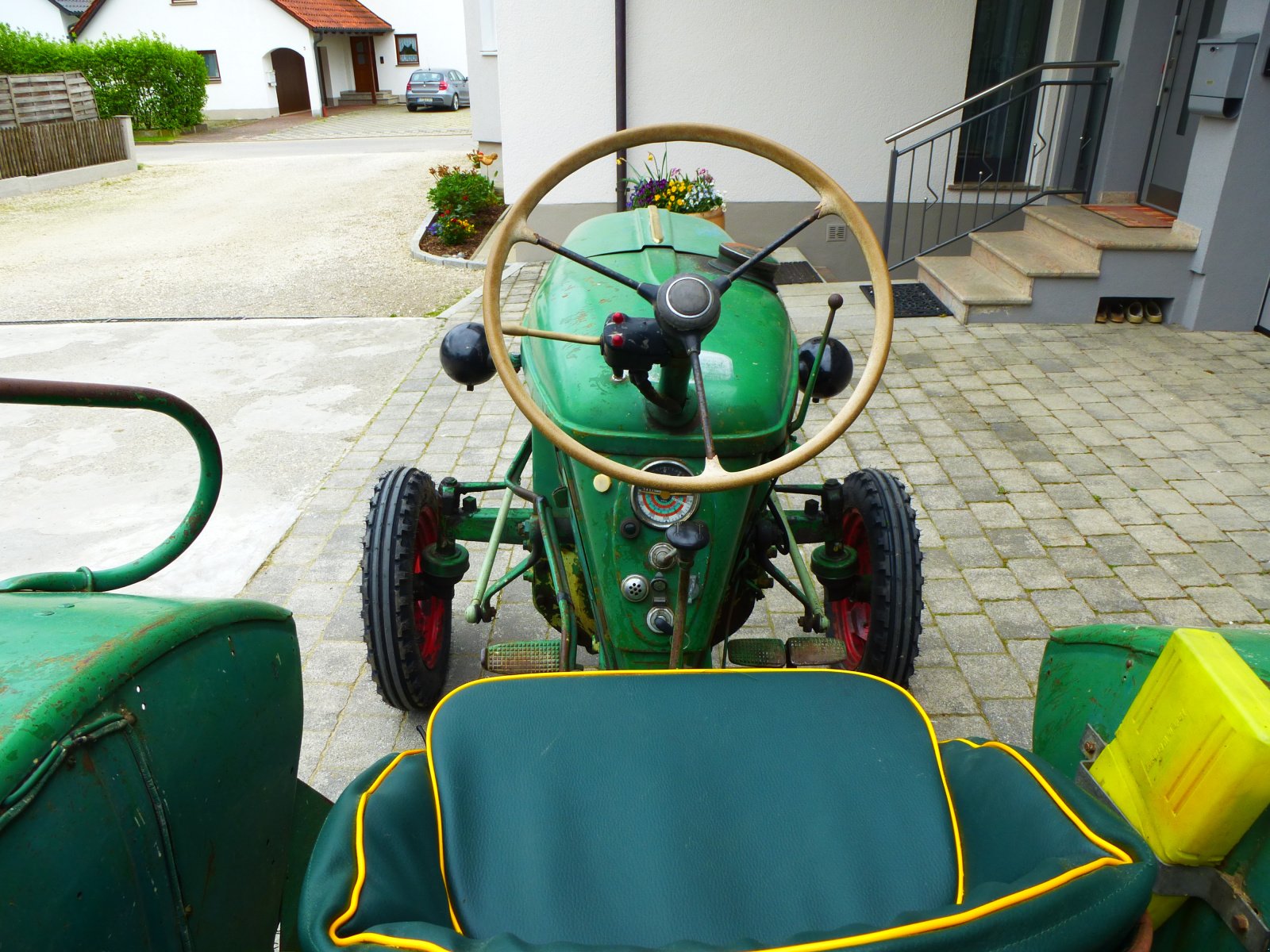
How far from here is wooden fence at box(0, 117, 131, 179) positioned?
42.3ft

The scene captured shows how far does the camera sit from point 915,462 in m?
4.24

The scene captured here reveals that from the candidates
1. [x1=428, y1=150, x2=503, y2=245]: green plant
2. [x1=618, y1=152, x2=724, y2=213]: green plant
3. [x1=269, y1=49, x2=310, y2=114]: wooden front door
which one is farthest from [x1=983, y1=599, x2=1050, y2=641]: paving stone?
[x1=269, y1=49, x2=310, y2=114]: wooden front door

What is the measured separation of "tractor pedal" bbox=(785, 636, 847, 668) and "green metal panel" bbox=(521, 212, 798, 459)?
586 millimetres

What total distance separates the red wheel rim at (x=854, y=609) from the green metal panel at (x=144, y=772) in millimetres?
1715

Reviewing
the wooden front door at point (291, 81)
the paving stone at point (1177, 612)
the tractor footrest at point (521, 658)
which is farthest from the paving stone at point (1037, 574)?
the wooden front door at point (291, 81)

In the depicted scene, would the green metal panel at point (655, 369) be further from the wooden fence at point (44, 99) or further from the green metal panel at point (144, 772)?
the wooden fence at point (44, 99)

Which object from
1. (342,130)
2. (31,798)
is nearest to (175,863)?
(31,798)

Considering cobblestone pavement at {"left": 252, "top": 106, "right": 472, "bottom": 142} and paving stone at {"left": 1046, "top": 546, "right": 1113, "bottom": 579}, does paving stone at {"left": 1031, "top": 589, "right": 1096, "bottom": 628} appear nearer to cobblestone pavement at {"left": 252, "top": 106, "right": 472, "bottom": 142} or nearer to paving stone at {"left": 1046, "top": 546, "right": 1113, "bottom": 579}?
paving stone at {"left": 1046, "top": 546, "right": 1113, "bottom": 579}

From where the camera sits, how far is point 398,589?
2.34 m

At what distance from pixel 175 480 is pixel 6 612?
3471 millimetres

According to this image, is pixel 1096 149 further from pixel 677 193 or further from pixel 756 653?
pixel 756 653

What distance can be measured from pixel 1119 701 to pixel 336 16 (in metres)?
33.6

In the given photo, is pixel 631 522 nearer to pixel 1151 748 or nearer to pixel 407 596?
pixel 407 596

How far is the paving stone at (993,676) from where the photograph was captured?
2752 millimetres
